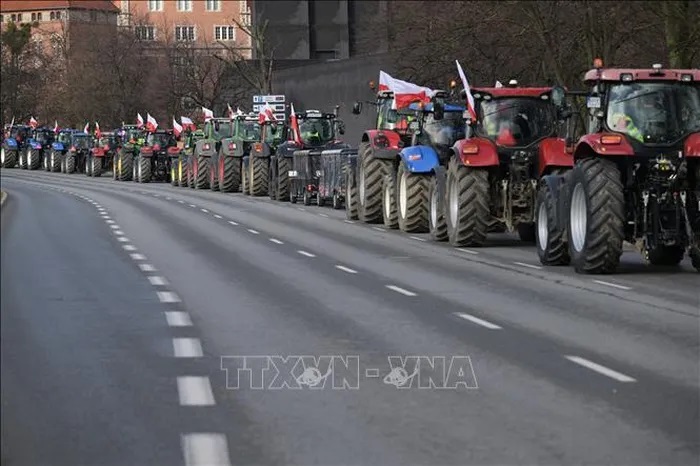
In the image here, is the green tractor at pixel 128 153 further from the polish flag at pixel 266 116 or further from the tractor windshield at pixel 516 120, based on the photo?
the tractor windshield at pixel 516 120

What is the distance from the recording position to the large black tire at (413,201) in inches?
1064

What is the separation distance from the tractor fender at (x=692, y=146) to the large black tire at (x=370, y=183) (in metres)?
11.7

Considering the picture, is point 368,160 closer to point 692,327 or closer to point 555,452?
point 692,327

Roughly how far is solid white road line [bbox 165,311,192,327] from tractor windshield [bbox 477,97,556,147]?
10.5 m

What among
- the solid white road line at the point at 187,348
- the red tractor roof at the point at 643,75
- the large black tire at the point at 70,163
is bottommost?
the large black tire at the point at 70,163

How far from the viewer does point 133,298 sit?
15.8 metres

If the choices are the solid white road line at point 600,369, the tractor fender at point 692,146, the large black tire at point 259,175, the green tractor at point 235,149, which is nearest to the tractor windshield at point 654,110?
the tractor fender at point 692,146

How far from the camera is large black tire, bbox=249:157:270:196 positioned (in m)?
46.6

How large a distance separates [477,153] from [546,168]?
136 centimetres

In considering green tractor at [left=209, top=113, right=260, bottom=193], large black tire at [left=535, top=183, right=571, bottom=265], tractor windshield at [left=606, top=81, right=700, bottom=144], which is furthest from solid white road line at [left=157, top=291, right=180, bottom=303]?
green tractor at [left=209, top=113, right=260, bottom=193]

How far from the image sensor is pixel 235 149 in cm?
4919

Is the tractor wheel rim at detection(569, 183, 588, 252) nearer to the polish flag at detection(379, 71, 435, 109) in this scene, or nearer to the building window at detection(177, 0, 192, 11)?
the polish flag at detection(379, 71, 435, 109)

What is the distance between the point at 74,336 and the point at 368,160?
18.2 meters

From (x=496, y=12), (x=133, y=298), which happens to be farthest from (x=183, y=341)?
(x=496, y=12)
